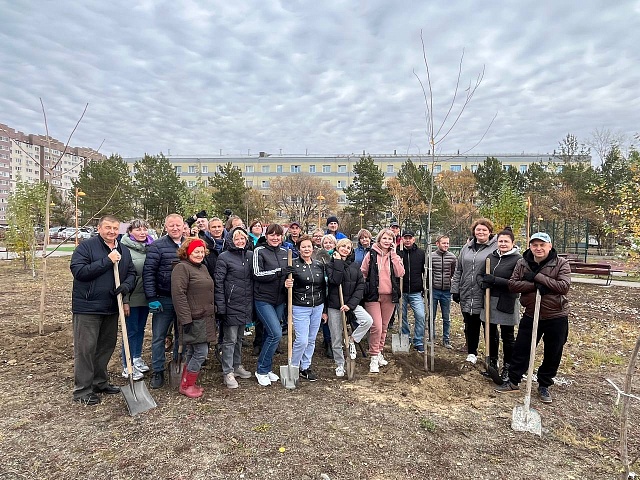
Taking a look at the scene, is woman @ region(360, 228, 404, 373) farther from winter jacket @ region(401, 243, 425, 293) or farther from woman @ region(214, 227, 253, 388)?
woman @ region(214, 227, 253, 388)

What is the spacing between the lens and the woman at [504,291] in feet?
15.2

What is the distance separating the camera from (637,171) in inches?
355

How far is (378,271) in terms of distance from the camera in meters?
5.07

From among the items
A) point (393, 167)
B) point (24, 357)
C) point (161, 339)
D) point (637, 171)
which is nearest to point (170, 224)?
point (161, 339)

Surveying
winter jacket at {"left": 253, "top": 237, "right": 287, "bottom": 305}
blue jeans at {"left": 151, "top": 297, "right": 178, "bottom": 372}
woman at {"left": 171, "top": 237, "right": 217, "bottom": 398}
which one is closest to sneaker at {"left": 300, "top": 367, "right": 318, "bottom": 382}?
winter jacket at {"left": 253, "top": 237, "right": 287, "bottom": 305}

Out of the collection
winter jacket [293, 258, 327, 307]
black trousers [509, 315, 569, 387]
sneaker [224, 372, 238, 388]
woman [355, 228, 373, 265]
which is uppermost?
woman [355, 228, 373, 265]

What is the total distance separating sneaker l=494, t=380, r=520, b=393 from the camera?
4.39 meters

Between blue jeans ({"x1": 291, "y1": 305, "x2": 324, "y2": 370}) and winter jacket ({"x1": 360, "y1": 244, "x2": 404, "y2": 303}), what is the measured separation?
29.4 inches

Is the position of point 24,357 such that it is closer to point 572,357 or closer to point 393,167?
point 572,357

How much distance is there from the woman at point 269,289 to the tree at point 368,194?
30.1 m

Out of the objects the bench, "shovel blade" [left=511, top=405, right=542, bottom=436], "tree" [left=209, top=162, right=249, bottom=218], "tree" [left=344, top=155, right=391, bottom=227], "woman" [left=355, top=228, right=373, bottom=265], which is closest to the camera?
"shovel blade" [left=511, top=405, right=542, bottom=436]

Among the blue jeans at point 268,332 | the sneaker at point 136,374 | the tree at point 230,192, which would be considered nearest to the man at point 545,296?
the blue jeans at point 268,332

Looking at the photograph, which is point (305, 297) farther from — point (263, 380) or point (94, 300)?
point (94, 300)

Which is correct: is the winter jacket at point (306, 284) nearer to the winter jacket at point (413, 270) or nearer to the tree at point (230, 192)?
the winter jacket at point (413, 270)
